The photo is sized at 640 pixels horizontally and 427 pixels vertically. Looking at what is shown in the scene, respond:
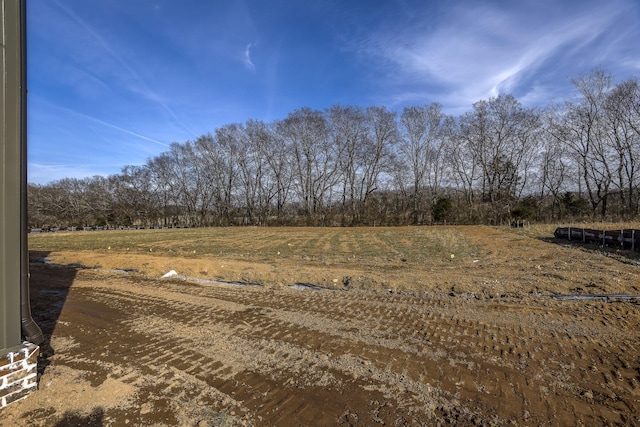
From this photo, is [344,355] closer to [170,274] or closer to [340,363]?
[340,363]

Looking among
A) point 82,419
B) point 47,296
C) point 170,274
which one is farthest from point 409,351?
point 47,296

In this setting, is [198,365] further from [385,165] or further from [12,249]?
[385,165]

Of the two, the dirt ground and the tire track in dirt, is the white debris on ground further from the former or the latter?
the tire track in dirt

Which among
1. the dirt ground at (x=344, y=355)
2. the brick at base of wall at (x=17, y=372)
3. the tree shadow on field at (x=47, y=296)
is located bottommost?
the tree shadow on field at (x=47, y=296)

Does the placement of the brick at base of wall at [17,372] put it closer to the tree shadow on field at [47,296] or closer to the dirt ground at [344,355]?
the dirt ground at [344,355]

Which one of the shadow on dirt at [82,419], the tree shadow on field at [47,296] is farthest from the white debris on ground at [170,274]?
the shadow on dirt at [82,419]

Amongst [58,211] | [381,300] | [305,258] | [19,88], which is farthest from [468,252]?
[58,211]

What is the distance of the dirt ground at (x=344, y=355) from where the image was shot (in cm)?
278

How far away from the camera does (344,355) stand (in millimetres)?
3818

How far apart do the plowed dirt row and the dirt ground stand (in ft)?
0.06

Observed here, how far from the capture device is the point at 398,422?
2643mm

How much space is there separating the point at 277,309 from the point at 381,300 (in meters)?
2.01

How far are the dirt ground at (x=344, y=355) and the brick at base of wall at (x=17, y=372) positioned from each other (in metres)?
0.10

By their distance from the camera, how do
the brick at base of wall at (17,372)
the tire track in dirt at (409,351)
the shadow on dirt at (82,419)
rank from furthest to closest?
the tire track in dirt at (409,351), the brick at base of wall at (17,372), the shadow on dirt at (82,419)
